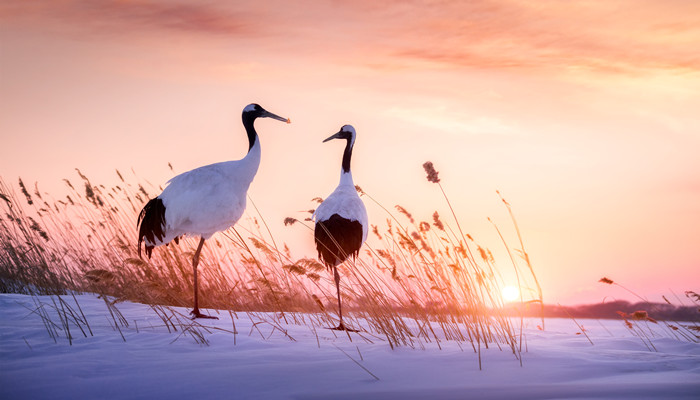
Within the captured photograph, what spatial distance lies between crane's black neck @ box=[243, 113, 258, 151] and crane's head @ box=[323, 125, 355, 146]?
127 cm

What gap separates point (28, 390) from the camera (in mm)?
3064

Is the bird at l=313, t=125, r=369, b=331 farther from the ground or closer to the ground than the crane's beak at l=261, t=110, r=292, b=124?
closer to the ground

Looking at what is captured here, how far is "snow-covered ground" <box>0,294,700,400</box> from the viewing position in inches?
119

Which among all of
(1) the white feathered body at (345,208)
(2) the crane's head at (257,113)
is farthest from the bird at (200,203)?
(1) the white feathered body at (345,208)

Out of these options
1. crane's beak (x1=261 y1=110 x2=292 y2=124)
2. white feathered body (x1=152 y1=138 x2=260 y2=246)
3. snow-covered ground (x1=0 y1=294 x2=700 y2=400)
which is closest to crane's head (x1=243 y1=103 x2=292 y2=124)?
crane's beak (x1=261 y1=110 x2=292 y2=124)

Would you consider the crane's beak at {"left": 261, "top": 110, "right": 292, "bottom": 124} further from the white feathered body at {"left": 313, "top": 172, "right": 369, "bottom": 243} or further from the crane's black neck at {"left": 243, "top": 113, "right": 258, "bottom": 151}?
the white feathered body at {"left": 313, "top": 172, "right": 369, "bottom": 243}

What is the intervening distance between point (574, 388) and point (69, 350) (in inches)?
124

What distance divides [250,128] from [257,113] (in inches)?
9.8

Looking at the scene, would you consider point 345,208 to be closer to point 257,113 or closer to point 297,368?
point 257,113

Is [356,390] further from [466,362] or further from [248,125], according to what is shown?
[248,125]

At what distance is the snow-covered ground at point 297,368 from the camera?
119 inches

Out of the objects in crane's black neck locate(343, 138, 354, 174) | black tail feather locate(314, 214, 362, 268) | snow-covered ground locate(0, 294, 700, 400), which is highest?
crane's black neck locate(343, 138, 354, 174)

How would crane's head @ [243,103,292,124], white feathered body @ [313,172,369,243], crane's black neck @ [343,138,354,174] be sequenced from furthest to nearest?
crane's black neck @ [343,138,354,174] < crane's head @ [243,103,292,124] < white feathered body @ [313,172,369,243]

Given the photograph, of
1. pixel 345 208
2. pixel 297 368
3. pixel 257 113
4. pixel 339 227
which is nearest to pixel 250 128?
pixel 257 113
